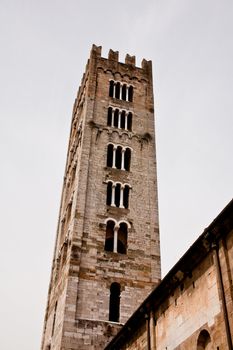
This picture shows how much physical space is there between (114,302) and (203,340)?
13478mm

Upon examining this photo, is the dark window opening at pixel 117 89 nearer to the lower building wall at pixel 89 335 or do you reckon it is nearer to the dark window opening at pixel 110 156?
the dark window opening at pixel 110 156

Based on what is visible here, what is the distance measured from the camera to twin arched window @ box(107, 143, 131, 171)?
32.9m

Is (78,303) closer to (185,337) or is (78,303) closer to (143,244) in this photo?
(143,244)

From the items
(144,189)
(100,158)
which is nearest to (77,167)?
(100,158)

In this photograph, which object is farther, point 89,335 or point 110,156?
point 110,156

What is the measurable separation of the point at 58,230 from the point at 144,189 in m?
7.44

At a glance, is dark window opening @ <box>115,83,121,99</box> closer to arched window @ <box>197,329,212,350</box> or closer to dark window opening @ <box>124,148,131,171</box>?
dark window opening @ <box>124,148,131,171</box>

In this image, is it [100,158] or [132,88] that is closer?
[100,158]

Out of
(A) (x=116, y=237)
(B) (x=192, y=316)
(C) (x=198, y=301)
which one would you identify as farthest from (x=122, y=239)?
(C) (x=198, y=301)

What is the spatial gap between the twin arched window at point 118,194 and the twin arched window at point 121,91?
9772 mm

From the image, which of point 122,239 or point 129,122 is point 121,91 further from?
point 122,239

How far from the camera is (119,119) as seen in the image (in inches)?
1415

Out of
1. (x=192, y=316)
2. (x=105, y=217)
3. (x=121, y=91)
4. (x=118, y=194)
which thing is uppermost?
(x=121, y=91)

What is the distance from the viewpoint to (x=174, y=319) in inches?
596
